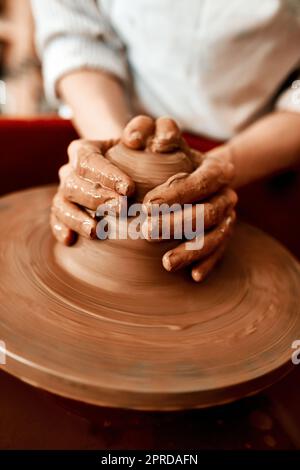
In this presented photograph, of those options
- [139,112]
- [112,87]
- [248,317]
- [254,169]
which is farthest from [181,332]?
[139,112]

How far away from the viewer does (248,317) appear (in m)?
0.79

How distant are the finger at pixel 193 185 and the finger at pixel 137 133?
0.31ft

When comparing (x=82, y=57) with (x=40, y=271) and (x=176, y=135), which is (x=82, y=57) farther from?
(x=40, y=271)

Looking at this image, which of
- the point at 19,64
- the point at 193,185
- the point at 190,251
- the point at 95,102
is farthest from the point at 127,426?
the point at 19,64

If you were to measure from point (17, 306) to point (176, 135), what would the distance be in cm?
40

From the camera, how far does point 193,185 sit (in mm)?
797

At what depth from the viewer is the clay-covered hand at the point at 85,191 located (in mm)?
760

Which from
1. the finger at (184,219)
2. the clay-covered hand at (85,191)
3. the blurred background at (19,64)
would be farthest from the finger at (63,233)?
the blurred background at (19,64)

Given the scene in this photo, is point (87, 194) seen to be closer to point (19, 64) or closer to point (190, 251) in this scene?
point (190, 251)

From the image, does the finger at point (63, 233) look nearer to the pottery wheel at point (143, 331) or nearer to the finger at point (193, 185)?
the pottery wheel at point (143, 331)

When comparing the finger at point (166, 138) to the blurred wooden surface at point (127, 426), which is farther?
the finger at point (166, 138)

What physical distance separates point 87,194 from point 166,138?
0.57 feet

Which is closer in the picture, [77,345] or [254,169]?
[77,345]

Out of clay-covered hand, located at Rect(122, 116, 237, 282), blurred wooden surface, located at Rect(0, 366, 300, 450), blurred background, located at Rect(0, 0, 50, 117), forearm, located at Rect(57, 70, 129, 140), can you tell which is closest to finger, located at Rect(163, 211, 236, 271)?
clay-covered hand, located at Rect(122, 116, 237, 282)
